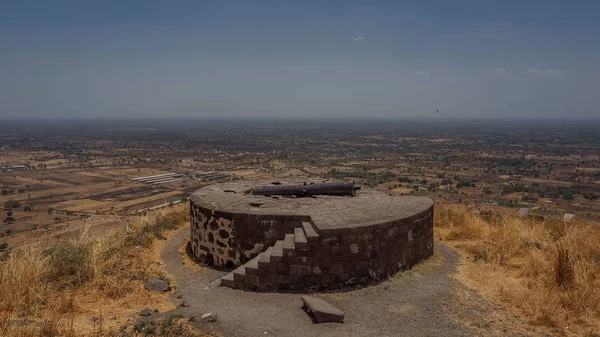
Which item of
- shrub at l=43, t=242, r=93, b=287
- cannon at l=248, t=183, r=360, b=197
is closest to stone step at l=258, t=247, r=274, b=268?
shrub at l=43, t=242, r=93, b=287

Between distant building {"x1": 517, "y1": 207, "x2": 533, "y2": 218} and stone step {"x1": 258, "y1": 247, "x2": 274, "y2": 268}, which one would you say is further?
distant building {"x1": 517, "y1": 207, "x2": 533, "y2": 218}

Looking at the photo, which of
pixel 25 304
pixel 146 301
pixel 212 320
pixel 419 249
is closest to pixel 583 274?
pixel 419 249

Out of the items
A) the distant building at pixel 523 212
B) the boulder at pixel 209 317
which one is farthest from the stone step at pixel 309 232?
the distant building at pixel 523 212

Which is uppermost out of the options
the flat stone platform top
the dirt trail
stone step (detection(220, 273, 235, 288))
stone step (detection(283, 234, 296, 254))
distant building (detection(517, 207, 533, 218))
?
the flat stone platform top

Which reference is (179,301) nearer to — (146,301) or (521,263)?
(146,301)

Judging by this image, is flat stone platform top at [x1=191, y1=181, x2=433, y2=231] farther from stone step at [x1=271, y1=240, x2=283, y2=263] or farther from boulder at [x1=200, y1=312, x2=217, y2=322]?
boulder at [x1=200, y1=312, x2=217, y2=322]

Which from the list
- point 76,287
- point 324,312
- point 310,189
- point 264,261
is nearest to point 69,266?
point 76,287

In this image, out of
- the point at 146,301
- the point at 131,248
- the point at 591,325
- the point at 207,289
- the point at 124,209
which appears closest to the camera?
the point at 591,325
